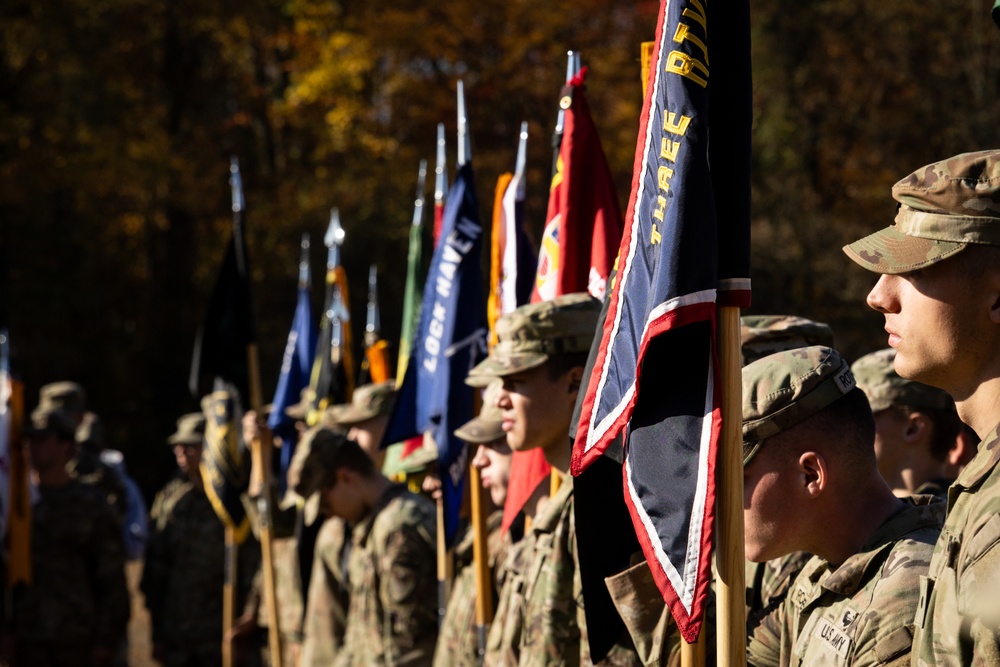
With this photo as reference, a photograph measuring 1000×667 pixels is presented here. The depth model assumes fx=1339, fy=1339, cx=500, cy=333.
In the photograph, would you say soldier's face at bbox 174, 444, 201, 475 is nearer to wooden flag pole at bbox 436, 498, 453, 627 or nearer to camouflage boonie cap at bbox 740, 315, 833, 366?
wooden flag pole at bbox 436, 498, 453, 627

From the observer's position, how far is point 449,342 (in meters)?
7.05

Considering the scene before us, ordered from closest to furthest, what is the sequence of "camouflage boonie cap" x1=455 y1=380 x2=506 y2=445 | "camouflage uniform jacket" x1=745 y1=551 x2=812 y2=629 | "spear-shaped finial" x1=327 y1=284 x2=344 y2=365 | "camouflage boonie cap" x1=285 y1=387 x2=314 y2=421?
"camouflage uniform jacket" x1=745 y1=551 x2=812 y2=629, "camouflage boonie cap" x1=455 y1=380 x2=506 y2=445, "spear-shaped finial" x1=327 y1=284 x2=344 y2=365, "camouflage boonie cap" x1=285 y1=387 x2=314 y2=421

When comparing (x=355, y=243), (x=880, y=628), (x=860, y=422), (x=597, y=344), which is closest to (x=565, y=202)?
(x=597, y=344)

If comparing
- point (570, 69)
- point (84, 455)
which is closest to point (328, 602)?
point (570, 69)

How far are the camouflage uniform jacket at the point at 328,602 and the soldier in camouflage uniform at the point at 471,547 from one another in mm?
1351

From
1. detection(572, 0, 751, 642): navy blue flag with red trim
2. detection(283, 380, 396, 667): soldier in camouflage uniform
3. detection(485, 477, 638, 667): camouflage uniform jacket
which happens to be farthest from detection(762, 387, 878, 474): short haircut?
detection(283, 380, 396, 667): soldier in camouflage uniform

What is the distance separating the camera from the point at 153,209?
985 inches

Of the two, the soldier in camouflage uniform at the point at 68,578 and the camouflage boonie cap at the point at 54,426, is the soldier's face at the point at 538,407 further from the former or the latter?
the camouflage boonie cap at the point at 54,426

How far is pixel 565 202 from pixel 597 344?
2295 mm

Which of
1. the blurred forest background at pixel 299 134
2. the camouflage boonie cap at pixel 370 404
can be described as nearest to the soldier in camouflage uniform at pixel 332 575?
the camouflage boonie cap at pixel 370 404

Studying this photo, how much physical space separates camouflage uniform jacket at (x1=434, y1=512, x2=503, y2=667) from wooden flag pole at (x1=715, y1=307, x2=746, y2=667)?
3.32 m

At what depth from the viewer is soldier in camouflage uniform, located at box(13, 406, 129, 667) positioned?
414 inches

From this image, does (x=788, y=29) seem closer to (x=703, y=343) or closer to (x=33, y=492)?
(x=33, y=492)

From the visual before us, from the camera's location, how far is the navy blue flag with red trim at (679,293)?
319 centimetres
